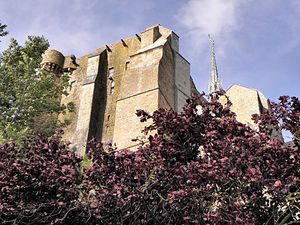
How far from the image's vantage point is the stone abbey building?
26.3m

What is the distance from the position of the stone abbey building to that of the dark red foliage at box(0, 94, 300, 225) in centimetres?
1626

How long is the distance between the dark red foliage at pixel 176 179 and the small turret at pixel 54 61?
28378 mm

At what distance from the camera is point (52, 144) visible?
25.2 ft

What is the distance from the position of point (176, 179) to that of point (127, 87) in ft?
68.4

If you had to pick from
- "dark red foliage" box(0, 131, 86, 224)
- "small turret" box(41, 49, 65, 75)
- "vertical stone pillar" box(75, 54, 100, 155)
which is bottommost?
"dark red foliage" box(0, 131, 86, 224)

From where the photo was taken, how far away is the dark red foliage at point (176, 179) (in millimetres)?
6668

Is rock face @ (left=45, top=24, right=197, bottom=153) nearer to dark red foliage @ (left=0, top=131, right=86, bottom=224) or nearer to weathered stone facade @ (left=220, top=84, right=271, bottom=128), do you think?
weathered stone facade @ (left=220, top=84, right=271, bottom=128)

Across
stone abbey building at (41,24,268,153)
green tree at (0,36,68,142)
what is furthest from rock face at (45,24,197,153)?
green tree at (0,36,68,142)

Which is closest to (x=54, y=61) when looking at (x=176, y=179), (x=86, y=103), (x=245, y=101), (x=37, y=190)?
(x=86, y=103)

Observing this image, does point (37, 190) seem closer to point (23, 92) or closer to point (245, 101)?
point (23, 92)

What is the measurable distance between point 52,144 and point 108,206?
1569 mm

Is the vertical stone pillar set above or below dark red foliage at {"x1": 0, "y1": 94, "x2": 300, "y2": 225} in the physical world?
above

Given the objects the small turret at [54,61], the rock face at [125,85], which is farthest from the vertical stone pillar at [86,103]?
the small turret at [54,61]

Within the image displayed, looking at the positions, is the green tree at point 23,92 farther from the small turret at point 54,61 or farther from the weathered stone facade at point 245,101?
the small turret at point 54,61
